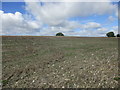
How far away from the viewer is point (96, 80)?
4.96 m

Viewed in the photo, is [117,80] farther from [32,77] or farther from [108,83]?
[32,77]

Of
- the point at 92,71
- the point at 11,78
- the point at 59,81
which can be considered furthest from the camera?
the point at 92,71

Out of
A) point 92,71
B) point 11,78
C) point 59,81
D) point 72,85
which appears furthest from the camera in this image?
point 92,71

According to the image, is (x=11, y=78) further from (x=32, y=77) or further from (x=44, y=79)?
(x=44, y=79)

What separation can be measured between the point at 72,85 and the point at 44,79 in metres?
1.52

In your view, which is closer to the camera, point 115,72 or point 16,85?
point 16,85

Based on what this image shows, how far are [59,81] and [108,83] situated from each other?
236cm

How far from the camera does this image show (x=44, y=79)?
5.19 m

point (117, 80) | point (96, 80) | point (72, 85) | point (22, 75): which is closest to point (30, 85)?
point (22, 75)

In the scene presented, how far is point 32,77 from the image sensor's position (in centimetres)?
543

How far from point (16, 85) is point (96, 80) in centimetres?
394

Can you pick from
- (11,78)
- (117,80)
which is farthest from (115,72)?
(11,78)

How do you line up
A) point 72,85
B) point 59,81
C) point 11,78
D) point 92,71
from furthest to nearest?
point 92,71, point 11,78, point 59,81, point 72,85

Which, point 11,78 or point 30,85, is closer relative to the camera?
point 30,85
